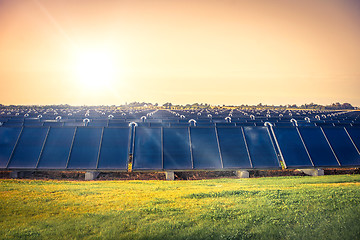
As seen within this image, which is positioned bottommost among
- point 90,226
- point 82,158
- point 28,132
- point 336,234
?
point 336,234

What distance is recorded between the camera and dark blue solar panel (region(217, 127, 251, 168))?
1350 centimetres

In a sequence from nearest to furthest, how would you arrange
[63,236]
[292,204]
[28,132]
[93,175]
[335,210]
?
[63,236]
[335,210]
[292,204]
[93,175]
[28,132]

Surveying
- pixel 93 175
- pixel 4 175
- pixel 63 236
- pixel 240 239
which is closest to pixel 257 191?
pixel 240 239

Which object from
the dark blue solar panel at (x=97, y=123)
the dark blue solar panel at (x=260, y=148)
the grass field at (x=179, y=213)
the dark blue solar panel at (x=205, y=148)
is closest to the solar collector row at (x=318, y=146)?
the dark blue solar panel at (x=260, y=148)

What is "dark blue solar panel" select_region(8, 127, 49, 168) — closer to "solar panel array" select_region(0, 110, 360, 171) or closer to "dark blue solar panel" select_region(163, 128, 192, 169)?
"solar panel array" select_region(0, 110, 360, 171)

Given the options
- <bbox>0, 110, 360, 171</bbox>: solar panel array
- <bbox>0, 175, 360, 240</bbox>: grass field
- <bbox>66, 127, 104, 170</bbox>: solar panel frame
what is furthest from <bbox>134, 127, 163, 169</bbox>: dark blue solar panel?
<bbox>0, 175, 360, 240</bbox>: grass field

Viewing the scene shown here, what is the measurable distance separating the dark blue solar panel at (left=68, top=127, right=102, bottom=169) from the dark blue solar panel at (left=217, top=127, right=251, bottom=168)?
6917 millimetres

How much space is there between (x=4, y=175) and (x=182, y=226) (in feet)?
Answer: 38.9

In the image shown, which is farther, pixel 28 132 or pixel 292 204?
pixel 28 132

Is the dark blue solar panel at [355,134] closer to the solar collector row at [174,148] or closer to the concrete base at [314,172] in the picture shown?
the solar collector row at [174,148]

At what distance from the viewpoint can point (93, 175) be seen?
13.0m

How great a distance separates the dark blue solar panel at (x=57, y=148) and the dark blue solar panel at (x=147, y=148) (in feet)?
12.1

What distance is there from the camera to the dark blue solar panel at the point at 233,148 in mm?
13500

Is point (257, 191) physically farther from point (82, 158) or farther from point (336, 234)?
point (82, 158)
